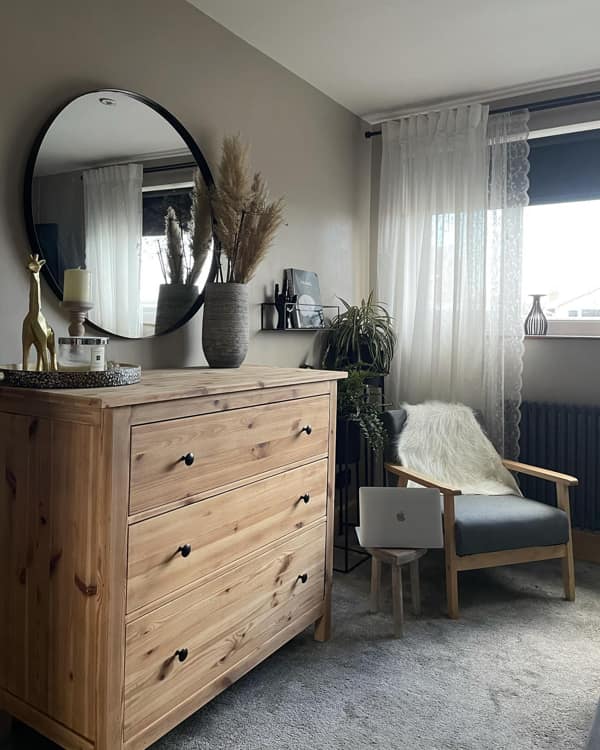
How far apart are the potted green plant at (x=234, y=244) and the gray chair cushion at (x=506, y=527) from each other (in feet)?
3.78

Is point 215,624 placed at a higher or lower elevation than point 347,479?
lower

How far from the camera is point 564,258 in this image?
329 centimetres

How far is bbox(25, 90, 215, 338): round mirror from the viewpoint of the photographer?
1.79 m

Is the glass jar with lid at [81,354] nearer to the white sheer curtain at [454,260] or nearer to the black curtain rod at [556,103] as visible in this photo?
the white sheer curtain at [454,260]

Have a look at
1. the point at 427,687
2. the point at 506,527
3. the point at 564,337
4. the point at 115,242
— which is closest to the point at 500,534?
the point at 506,527

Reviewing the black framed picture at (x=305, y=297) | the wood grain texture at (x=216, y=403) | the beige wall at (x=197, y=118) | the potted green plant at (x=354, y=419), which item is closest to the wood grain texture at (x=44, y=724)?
the wood grain texture at (x=216, y=403)

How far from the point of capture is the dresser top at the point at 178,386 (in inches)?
52.9

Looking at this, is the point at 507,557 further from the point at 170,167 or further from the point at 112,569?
the point at 170,167

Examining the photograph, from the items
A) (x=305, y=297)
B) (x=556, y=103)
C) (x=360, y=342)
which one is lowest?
(x=360, y=342)

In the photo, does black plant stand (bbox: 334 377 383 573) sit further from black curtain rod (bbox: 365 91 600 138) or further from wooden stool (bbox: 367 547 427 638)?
black curtain rod (bbox: 365 91 600 138)

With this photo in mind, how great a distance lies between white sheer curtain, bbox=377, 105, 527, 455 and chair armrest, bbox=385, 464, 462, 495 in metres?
0.72

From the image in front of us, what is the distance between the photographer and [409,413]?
302 centimetres

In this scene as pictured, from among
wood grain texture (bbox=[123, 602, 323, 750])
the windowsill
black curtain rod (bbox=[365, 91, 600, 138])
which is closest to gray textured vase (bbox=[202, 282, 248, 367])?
wood grain texture (bbox=[123, 602, 323, 750])

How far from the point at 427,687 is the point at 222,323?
4.63 ft
